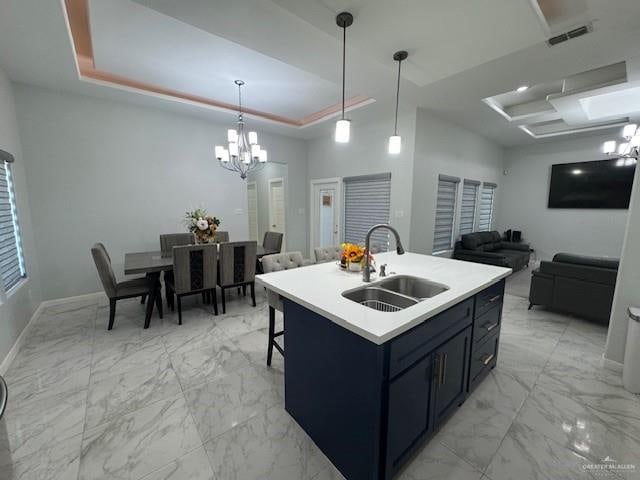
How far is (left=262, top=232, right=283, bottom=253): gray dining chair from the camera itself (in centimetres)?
427

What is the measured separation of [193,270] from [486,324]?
118 inches

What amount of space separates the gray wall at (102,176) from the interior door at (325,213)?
2167 millimetres

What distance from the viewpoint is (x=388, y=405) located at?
117cm

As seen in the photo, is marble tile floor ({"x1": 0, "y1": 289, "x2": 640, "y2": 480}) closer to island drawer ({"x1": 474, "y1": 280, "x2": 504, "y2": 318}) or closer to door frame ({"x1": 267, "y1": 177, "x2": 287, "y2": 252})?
island drawer ({"x1": 474, "y1": 280, "x2": 504, "y2": 318})

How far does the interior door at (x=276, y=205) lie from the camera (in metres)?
6.51

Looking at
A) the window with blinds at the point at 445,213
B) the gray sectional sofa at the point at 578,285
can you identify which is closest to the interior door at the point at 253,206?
the window with blinds at the point at 445,213

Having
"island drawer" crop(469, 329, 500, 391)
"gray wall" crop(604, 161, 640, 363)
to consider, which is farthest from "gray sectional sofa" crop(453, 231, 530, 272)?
"island drawer" crop(469, 329, 500, 391)

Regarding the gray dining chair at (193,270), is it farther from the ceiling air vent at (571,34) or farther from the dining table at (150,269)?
the ceiling air vent at (571,34)

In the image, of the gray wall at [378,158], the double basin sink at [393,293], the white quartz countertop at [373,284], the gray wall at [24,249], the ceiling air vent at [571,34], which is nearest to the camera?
the white quartz countertop at [373,284]

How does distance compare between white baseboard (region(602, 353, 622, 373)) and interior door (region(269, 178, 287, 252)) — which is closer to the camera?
white baseboard (region(602, 353, 622, 373))

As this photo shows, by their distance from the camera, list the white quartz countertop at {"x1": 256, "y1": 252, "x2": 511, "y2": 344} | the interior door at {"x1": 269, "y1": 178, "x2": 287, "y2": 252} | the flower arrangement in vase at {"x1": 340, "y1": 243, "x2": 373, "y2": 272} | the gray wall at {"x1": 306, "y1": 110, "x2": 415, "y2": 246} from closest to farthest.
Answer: the white quartz countertop at {"x1": 256, "y1": 252, "x2": 511, "y2": 344}
the flower arrangement in vase at {"x1": 340, "y1": 243, "x2": 373, "y2": 272}
the gray wall at {"x1": 306, "y1": 110, "x2": 415, "y2": 246}
the interior door at {"x1": 269, "y1": 178, "x2": 287, "y2": 252}

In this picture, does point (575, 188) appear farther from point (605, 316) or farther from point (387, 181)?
point (387, 181)

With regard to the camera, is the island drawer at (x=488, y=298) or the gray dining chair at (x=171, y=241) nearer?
the island drawer at (x=488, y=298)

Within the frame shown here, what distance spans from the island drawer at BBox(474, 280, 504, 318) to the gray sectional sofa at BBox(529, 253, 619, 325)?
72.6 inches
